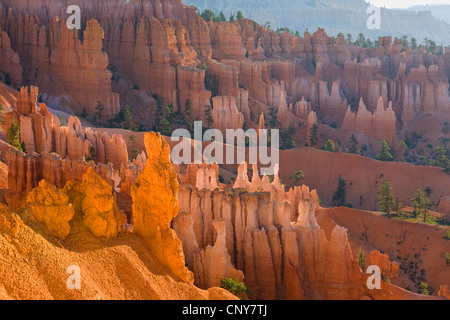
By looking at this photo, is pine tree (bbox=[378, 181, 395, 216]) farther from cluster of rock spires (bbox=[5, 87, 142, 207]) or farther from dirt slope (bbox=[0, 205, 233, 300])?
dirt slope (bbox=[0, 205, 233, 300])

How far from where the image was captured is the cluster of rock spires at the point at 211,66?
62875 mm

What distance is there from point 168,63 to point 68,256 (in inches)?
2000

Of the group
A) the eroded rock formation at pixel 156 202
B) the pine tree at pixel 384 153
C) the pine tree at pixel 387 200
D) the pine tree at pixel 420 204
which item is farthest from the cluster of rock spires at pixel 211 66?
the eroded rock formation at pixel 156 202

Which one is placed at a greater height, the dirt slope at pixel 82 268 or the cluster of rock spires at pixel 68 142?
the cluster of rock spires at pixel 68 142

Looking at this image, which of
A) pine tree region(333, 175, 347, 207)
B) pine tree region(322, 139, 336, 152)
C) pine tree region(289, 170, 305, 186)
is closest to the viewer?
pine tree region(333, 175, 347, 207)

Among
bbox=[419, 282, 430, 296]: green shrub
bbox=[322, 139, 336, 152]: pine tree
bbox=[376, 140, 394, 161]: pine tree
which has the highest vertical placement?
bbox=[322, 139, 336, 152]: pine tree

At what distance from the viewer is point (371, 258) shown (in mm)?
37750

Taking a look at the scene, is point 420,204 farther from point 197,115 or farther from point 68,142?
point 197,115

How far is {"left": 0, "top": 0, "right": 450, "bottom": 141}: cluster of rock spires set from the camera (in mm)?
62875

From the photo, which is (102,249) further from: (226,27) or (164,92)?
(226,27)

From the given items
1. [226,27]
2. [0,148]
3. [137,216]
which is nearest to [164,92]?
[226,27]

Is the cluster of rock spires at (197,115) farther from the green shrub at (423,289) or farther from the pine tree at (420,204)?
the pine tree at (420,204)

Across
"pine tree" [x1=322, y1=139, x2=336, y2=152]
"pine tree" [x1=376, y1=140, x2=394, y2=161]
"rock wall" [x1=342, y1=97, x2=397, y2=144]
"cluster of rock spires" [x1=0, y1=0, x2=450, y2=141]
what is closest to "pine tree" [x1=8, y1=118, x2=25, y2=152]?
"cluster of rock spires" [x1=0, y1=0, x2=450, y2=141]
